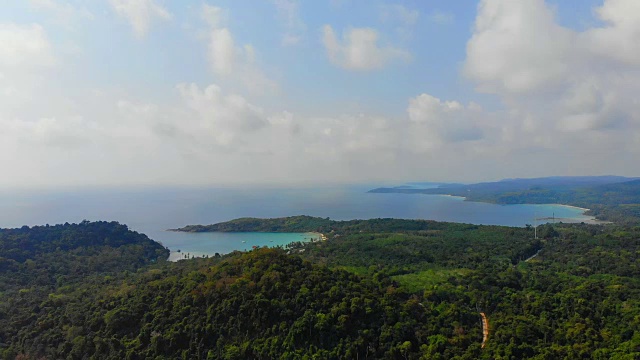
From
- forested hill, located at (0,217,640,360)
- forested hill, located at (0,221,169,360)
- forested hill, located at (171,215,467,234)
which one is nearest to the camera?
forested hill, located at (0,217,640,360)

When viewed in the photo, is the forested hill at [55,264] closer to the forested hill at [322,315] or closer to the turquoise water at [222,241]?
the forested hill at [322,315]

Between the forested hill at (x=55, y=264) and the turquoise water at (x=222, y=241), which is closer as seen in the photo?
the forested hill at (x=55, y=264)

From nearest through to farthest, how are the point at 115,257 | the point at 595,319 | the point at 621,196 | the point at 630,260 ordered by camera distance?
the point at 595,319
the point at 630,260
the point at 115,257
the point at 621,196

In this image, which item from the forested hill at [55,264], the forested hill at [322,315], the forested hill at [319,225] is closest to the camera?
the forested hill at [322,315]

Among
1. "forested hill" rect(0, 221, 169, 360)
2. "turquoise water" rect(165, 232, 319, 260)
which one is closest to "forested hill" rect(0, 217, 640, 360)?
"forested hill" rect(0, 221, 169, 360)

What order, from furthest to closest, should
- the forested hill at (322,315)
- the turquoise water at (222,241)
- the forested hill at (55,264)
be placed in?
the turquoise water at (222,241), the forested hill at (55,264), the forested hill at (322,315)

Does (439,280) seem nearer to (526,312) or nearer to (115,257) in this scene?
(526,312)

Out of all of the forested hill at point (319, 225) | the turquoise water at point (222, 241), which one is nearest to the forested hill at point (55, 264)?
the turquoise water at point (222, 241)

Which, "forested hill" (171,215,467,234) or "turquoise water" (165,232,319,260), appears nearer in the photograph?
"turquoise water" (165,232,319,260)

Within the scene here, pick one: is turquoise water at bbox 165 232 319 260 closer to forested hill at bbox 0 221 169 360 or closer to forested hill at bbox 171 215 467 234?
forested hill at bbox 171 215 467 234

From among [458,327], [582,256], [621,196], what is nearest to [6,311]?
[458,327]

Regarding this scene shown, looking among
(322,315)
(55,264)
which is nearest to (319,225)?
(55,264)
